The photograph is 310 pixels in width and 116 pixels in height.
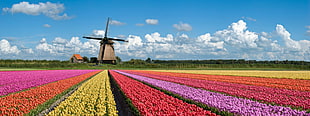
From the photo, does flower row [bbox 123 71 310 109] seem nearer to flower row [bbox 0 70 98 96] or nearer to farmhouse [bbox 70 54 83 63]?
flower row [bbox 0 70 98 96]

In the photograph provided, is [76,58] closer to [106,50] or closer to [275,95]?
[106,50]

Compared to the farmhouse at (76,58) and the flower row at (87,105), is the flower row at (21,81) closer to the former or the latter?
the flower row at (87,105)

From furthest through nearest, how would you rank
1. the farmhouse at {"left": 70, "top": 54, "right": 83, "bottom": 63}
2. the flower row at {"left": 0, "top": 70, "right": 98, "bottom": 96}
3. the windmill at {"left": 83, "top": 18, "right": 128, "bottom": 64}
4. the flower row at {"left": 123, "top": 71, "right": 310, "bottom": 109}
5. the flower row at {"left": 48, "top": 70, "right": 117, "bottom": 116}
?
the farmhouse at {"left": 70, "top": 54, "right": 83, "bottom": 63}, the windmill at {"left": 83, "top": 18, "right": 128, "bottom": 64}, the flower row at {"left": 0, "top": 70, "right": 98, "bottom": 96}, the flower row at {"left": 123, "top": 71, "right": 310, "bottom": 109}, the flower row at {"left": 48, "top": 70, "right": 117, "bottom": 116}

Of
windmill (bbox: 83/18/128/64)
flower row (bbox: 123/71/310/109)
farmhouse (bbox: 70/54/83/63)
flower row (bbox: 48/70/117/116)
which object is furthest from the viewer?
farmhouse (bbox: 70/54/83/63)

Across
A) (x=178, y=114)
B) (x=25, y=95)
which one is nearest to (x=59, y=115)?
(x=178, y=114)

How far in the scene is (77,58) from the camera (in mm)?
130750

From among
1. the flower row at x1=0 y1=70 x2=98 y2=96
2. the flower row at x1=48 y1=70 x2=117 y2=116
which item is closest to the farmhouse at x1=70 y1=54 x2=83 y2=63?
the flower row at x1=0 y1=70 x2=98 y2=96

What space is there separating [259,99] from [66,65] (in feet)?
224

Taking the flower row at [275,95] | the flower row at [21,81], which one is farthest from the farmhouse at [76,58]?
the flower row at [275,95]

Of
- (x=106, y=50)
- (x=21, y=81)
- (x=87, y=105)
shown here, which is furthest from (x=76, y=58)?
(x=87, y=105)

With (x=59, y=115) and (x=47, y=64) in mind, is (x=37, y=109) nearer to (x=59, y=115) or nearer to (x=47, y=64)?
(x=59, y=115)

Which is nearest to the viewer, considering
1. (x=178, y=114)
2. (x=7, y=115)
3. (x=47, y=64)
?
(x=178, y=114)

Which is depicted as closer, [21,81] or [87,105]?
[87,105]

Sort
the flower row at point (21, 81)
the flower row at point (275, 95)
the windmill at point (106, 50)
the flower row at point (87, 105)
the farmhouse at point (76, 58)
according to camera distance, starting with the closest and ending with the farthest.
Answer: the flower row at point (87, 105) < the flower row at point (275, 95) < the flower row at point (21, 81) < the windmill at point (106, 50) < the farmhouse at point (76, 58)
